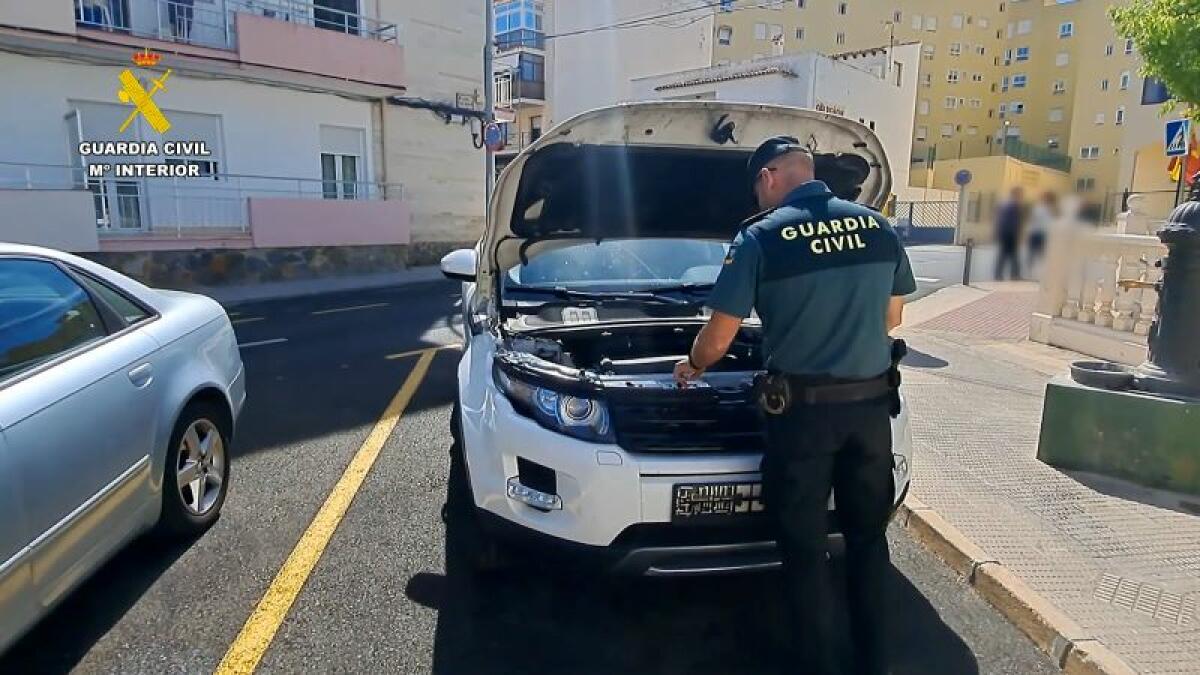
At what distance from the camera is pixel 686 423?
2.44 m

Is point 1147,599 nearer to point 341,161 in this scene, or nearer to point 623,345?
point 623,345

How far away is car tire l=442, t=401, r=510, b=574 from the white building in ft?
70.5

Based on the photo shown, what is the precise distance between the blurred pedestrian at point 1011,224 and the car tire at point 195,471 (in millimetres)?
3953

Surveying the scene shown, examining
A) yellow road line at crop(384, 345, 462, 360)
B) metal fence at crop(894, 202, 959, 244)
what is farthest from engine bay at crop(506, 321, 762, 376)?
metal fence at crop(894, 202, 959, 244)

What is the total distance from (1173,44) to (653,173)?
469 inches

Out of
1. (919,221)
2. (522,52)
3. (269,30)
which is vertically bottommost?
(919,221)

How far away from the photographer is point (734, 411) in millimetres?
2461

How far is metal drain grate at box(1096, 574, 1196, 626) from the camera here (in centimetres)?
268

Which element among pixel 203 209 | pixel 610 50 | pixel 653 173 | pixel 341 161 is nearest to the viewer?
pixel 653 173

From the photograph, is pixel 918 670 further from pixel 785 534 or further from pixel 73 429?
pixel 73 429

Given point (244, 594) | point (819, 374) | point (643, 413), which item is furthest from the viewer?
point (244, 594)

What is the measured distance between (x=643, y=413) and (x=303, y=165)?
15063mm

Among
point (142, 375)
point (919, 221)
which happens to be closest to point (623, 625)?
point (142, 375)

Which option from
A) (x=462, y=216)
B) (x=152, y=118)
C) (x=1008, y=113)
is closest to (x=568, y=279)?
(x=152, y=118)
